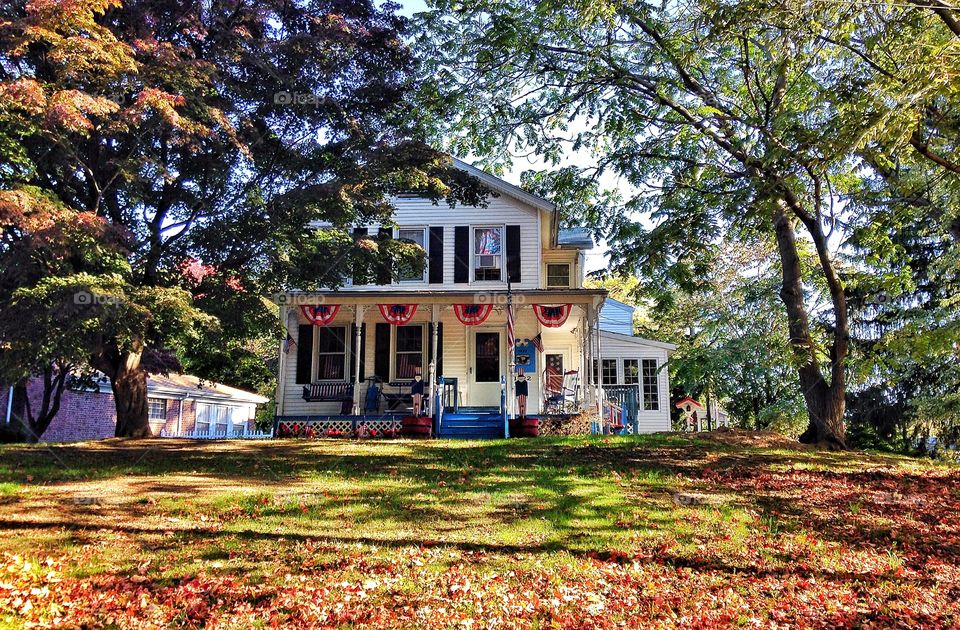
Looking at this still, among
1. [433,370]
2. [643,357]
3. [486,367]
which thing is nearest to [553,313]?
[486,367]

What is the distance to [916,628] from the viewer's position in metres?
5.16

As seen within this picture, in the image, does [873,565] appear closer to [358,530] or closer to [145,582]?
[358,530]

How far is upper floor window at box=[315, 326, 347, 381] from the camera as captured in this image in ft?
→ 62.1

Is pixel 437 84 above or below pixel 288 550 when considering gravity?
above

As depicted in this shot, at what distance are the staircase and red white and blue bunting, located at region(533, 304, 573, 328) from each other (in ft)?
8.77

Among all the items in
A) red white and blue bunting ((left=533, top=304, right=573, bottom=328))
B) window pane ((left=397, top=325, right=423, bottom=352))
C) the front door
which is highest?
red white and blue bunting ((left=533, top=304, right=573, bottom=328))

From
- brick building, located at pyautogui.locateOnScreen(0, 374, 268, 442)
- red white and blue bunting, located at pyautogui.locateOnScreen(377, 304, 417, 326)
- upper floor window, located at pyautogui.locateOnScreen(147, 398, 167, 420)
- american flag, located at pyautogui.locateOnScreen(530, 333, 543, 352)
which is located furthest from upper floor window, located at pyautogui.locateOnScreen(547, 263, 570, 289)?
upper floor window, located at pyautogui.locateOnScreen(147, 398, 167, 420)

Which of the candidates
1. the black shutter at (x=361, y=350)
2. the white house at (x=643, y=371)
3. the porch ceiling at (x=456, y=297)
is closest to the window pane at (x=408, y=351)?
the black shutter at (x=361, y=350)

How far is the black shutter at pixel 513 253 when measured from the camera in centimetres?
1862

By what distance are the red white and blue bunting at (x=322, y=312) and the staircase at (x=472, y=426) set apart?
13.3 feet

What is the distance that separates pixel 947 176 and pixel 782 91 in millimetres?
2908

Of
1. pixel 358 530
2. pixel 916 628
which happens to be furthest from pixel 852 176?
pixel 358 530

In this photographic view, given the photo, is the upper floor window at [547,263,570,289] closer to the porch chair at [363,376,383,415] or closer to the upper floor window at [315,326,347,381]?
the porch chair at [363,376,383,415]

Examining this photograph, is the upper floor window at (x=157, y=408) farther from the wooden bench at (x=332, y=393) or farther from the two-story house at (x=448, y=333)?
the wooden bench at (x=332, y=393)
